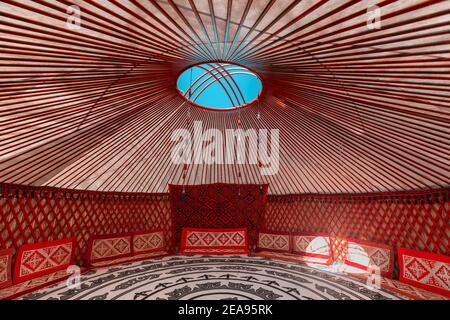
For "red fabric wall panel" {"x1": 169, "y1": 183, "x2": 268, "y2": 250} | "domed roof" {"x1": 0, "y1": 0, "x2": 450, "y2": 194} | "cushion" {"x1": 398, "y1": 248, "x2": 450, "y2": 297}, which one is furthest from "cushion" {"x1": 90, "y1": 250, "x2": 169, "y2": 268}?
"cushion" {"x1": 398, "y1": 248, "x2": 450, "y2": 297}

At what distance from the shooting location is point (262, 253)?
542 centimetres

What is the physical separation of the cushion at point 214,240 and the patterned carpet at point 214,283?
3.06 feet

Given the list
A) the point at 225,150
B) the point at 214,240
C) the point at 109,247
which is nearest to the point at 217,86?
the point at 225,150

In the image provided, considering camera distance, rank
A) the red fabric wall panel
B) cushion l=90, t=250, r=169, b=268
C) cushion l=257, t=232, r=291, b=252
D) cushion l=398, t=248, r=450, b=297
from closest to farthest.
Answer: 1. cushion l=398, t=248, r=450, b=297
2. cushion l=90, t=250, r=169, b=268
3. cushion l=257, t=232, r=291, b=252
4. the red fabric wall panel

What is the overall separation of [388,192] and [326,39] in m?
3.76

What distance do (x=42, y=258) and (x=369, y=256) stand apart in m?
5.89

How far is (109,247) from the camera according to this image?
Result: 4.83 metres

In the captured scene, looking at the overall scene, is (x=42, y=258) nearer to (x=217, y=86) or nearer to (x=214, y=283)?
(x=214, y=283)

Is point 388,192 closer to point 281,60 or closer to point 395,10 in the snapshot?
point 281,60

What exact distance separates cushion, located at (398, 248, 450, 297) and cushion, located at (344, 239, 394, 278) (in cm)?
19

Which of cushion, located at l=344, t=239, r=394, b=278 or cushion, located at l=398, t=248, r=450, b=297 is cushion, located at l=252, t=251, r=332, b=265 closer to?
cushion, located at l=344, t=239, r=394, b=278

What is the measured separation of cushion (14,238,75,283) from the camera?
11.6 feet

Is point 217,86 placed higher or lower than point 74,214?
higher

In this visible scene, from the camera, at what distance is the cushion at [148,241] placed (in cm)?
521
